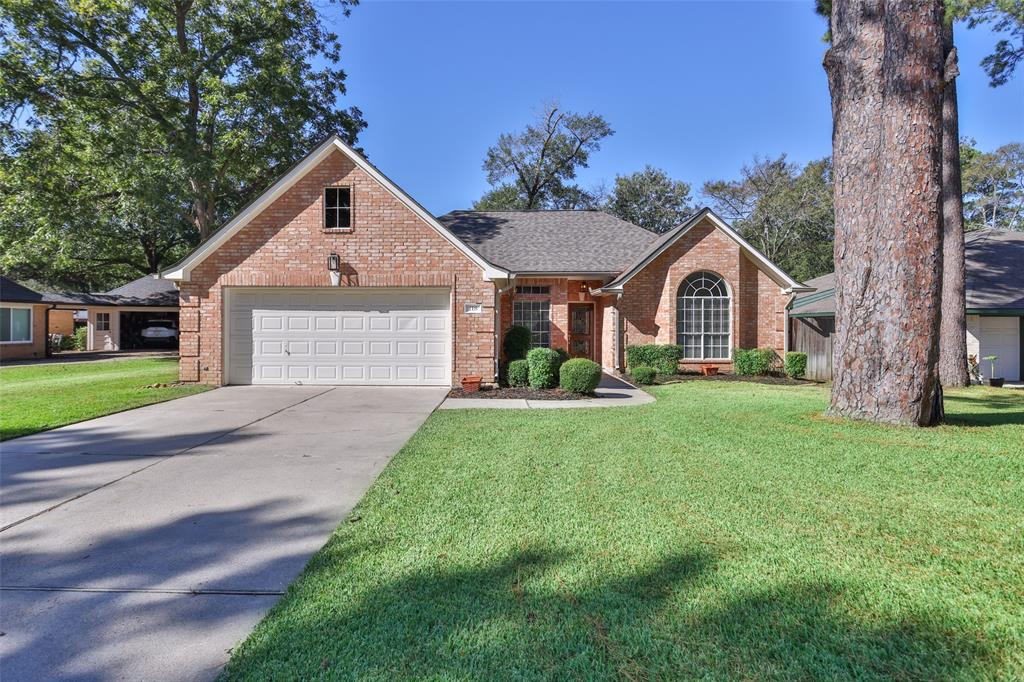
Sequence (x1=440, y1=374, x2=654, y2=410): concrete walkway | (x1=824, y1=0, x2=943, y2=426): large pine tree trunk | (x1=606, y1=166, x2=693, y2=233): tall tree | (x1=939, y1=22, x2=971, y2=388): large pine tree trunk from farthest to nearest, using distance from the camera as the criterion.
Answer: (x1=606, y1=166, x2=693, y2=233): tall tree → (x1=939, y1=22, x2=971, y2=388): large pine tree trunk → (x1=440, y1=374, x2=654, y2=410): concrete walkway → (x1=824, y1=0, x2=943, y2=426): large pine tree trunk

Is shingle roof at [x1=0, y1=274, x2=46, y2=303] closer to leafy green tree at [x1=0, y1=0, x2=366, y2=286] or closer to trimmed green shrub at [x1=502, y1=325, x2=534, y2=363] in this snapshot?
leafy green tree at [x1=0, y1=0, x2=366, y2=286]

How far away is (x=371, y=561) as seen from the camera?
3.35m

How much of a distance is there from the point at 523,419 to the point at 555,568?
5.17m

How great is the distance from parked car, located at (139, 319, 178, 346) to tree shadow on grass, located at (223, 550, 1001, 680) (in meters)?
32.4

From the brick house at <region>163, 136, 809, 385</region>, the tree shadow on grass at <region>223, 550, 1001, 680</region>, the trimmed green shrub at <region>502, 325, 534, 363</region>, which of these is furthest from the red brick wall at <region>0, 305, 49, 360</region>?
the tree shadow on grass at <region>223, 550, 1001, 680</region>

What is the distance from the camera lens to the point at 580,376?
36.0 feet

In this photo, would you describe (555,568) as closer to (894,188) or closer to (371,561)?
(371,561)

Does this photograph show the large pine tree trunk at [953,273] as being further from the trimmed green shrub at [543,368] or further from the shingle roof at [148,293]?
the shingle roof at [148,293]

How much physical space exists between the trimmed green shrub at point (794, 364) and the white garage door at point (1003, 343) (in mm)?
5868

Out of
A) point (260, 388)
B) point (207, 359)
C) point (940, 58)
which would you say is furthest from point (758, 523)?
point (207, 359)

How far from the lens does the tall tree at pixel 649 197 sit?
38.2 metres

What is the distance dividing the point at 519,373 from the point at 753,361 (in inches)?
295

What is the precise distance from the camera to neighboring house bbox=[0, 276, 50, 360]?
21.2 meters

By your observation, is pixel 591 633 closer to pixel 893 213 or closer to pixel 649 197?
pixel 893 213
